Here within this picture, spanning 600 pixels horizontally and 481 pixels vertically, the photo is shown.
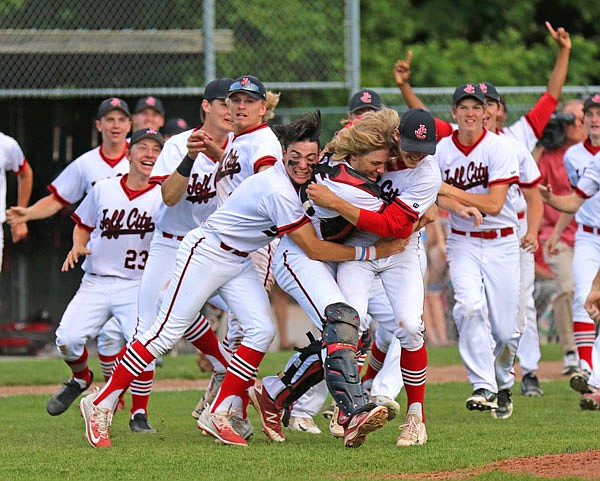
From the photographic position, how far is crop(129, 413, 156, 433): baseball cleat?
321 inches

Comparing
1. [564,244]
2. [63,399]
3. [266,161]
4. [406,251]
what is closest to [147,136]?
[266,161]

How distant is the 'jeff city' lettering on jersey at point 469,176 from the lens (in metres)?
8.90

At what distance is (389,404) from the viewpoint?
779 centimetres

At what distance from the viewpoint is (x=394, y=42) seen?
872 inches

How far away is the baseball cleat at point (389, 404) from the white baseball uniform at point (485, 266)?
89 centimetres

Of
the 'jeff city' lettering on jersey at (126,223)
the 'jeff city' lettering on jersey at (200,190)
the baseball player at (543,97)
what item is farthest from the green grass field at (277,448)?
the baseball player at (543,97)

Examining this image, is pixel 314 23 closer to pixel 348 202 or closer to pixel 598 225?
pixel 598 225

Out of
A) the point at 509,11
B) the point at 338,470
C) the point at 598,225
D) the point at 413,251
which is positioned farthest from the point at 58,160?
the point at 509,11

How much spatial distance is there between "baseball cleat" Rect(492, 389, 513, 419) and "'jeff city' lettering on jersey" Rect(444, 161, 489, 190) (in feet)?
4.84

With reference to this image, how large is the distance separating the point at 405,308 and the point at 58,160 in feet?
26.5

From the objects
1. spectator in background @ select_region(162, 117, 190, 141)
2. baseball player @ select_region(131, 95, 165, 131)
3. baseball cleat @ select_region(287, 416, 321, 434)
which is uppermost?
baseball player @ select_region(131, 95, 165, 131)

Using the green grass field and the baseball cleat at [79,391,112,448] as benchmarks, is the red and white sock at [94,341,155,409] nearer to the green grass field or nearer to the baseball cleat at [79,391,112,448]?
the baseball cleat at [79,391,112,448]

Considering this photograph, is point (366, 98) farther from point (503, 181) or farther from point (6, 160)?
point (6, 160)

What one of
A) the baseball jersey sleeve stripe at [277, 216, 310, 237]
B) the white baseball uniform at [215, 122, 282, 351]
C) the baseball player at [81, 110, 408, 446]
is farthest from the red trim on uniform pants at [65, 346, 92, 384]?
the baseball jersey sleeve stripe at [277, 216, 310, 237]
